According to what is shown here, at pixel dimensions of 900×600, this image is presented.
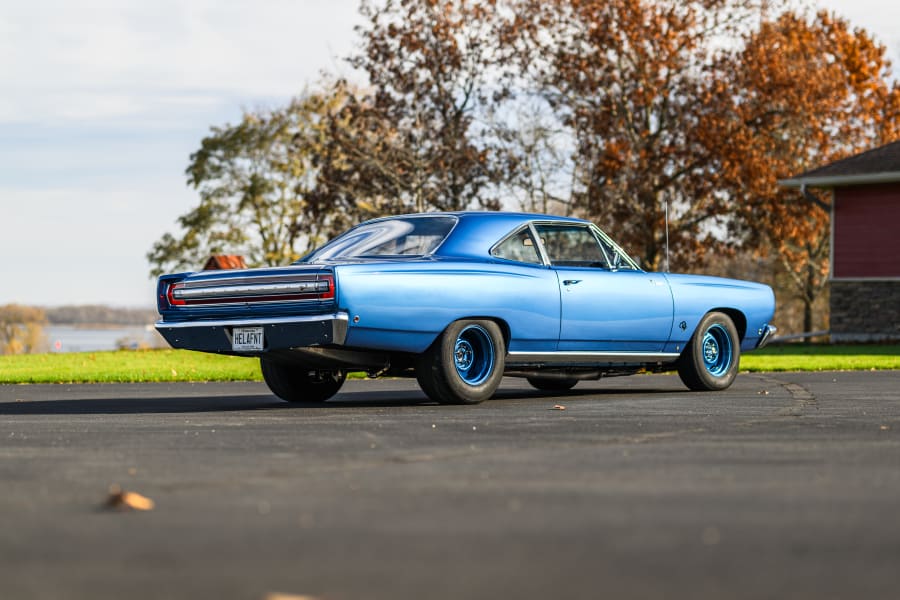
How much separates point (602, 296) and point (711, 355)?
1901mm

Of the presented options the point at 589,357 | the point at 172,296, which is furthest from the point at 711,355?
the point at 172,296

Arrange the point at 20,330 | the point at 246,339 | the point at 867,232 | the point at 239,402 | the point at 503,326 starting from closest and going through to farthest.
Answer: the point at 246,339 < the point at 503,326 < the point at 239,402 < the point at 867,232 < the point at 20,330

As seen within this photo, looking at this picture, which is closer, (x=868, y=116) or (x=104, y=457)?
(x=104, y=457)

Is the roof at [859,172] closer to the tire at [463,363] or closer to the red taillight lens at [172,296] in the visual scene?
the tire at [463,363]

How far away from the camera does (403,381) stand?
16.4 m

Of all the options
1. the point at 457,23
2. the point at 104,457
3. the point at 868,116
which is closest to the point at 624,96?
the point at 457,23

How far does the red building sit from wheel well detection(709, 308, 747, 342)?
17354mm

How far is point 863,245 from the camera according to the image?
30453 mm

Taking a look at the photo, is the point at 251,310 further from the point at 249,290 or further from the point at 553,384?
the point at 553,384

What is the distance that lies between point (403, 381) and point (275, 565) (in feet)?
40.1

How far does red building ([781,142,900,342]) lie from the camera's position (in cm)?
3003

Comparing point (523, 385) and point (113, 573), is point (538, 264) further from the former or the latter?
point (113, 573)

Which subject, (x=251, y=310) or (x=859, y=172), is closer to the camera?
(x=251, y=310)

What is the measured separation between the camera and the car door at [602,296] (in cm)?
1153
